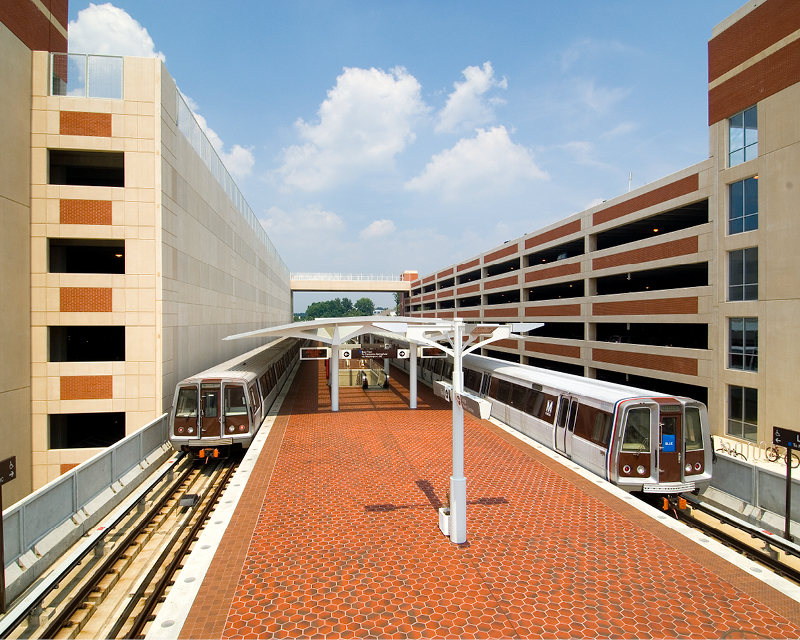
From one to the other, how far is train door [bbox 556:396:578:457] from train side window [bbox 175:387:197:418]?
10087 mm

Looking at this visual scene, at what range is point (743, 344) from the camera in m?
15.9

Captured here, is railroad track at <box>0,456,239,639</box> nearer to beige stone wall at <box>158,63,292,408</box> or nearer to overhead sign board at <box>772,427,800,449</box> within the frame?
beige stone wall at <box>158,63,292,408</box>

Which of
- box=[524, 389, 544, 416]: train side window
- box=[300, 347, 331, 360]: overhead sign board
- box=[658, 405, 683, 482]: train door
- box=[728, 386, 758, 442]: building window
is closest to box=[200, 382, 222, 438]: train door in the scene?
box=[300, 347, 331, 360]: overhead sign board

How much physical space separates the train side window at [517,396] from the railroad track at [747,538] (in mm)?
5116

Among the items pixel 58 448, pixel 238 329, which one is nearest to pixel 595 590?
pixel 58 448

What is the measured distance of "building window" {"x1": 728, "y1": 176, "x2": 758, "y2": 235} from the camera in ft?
50.9

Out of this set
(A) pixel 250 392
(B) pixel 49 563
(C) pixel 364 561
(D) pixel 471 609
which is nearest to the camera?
(D) pixel 471 609

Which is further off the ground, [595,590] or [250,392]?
[250,392]

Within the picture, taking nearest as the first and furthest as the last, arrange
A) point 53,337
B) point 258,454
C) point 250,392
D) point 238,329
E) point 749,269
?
point 258,454, point 250,392, point 53,337, point 749,269, point 238,329

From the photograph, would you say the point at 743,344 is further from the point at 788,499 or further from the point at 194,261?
the point at 194,261

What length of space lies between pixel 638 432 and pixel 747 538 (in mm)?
2868

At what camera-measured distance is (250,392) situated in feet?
44.4

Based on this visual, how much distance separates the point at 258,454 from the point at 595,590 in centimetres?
872

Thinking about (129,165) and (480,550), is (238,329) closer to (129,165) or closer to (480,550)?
(129,165)
